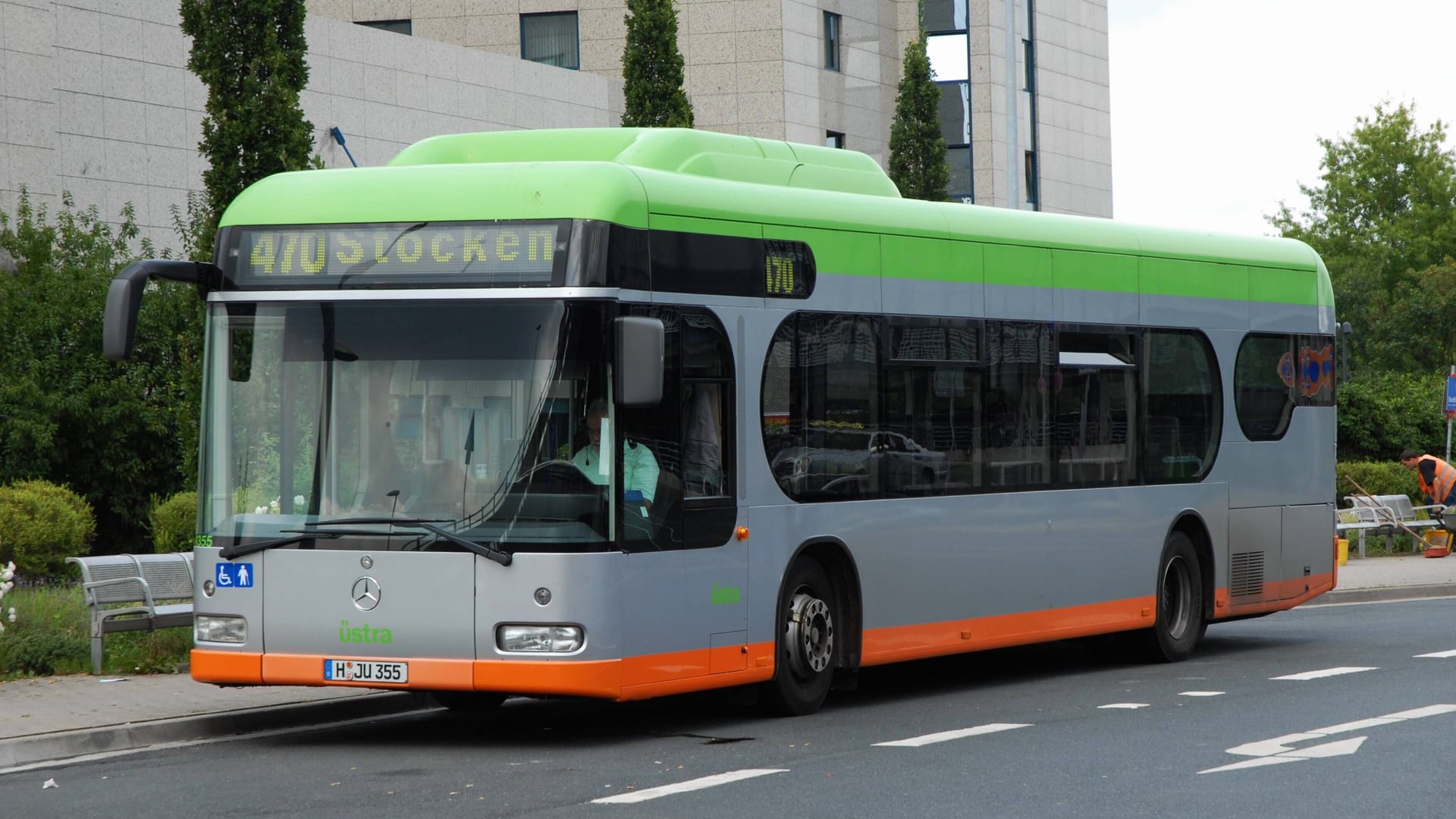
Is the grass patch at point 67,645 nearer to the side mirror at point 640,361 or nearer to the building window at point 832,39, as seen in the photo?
the side mirror at point 640,361

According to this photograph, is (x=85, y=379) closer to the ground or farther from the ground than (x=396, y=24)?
closer to the ground

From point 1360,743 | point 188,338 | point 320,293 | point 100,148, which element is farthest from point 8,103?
point 1360,743

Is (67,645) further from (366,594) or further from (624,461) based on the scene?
(624,461)

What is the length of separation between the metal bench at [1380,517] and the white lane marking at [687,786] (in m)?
21.0

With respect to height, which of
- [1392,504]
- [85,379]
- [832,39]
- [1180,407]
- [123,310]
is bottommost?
[1392,504]

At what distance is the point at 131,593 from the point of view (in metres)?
13.9

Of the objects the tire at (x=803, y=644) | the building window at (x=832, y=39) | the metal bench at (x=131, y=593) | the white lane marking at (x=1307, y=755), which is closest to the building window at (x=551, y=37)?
the building window at (x=832, y=39)

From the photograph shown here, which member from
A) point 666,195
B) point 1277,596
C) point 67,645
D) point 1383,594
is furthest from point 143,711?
point 1383,594

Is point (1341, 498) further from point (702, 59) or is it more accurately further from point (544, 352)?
point (544, 352)

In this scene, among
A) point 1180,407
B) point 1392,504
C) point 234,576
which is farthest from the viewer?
point 1392,504

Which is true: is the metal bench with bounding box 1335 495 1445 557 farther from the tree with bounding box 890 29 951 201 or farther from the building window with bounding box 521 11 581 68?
the building window with bounding box 521 11 581 68

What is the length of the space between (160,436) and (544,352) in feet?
49.7

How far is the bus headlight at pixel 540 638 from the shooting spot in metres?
9.97

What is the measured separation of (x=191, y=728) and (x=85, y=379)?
43.2ft
